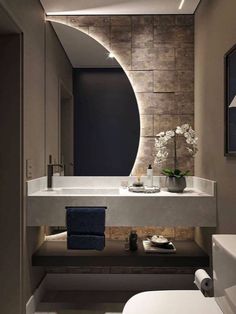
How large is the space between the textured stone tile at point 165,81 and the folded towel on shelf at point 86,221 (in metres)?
1.29

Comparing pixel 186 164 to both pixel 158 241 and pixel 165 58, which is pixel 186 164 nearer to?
pixel 158 241

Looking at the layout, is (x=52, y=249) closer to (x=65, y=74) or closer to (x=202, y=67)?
(x=65, y=74)

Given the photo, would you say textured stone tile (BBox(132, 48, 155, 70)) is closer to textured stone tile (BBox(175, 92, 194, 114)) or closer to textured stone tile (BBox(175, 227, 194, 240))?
textured stone tile (BBox(175, 92, 194, 114))

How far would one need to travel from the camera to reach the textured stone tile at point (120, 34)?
292 cm

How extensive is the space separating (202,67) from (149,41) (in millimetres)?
599

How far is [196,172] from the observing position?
2857 mm

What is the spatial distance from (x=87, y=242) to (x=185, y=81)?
1.68 metres

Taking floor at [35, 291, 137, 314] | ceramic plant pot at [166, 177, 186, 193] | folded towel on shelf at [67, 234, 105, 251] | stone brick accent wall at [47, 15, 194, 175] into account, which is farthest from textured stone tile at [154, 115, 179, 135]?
floor at [35, 291, 137, 314]

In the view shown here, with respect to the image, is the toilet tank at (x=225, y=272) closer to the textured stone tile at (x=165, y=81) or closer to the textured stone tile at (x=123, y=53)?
the textured stone tile at (x=165, y=81)

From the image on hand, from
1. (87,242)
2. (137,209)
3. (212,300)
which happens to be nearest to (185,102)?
(137,209)

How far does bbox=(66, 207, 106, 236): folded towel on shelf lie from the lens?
89.4 inches

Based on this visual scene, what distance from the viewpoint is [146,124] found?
2918 mm

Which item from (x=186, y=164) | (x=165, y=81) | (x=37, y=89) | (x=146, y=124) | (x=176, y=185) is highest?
(x=165, y=81)

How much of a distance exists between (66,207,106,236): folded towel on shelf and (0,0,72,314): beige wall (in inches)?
13.1
